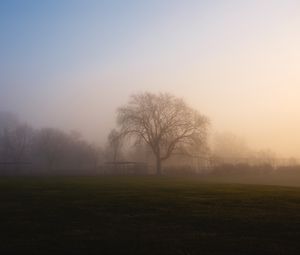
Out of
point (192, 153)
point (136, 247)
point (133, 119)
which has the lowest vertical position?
point (136, 247)

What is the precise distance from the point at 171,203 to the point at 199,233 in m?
6.40

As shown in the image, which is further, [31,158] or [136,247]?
[31,158]

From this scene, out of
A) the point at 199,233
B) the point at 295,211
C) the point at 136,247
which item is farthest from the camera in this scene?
the point at 295,211

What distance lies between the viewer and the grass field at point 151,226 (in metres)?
10.1

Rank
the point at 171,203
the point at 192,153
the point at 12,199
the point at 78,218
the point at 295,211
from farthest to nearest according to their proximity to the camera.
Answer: the point at 192,153 → the point at 12,199 → the point at 171,203 → the point at 295,211 → the point at 78,218

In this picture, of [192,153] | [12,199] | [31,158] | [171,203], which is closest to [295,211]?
[171,203]

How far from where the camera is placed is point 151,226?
12711mm

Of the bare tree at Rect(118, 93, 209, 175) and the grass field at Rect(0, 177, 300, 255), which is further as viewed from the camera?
the bare tree at Rect(118, 93, 209, 175)

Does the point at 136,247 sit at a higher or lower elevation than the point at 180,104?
lower

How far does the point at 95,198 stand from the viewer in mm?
20281

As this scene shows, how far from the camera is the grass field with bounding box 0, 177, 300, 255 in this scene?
1012 centimetres

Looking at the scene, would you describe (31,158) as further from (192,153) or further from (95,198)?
(95,198)

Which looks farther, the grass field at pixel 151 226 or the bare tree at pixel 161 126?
the bare tree at pixel 161 126

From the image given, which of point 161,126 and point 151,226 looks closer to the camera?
point 151,226
